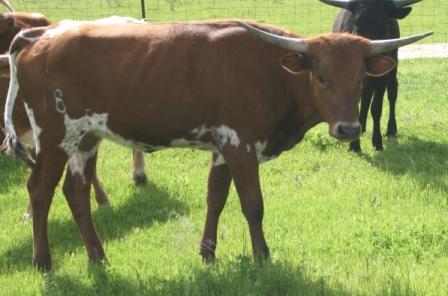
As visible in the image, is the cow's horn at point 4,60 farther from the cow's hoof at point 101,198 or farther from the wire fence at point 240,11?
the wire fence at point 240,11

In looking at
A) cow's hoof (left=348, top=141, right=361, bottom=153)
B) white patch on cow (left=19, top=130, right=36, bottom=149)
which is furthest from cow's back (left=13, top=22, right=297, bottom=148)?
cow's hoof (left=348, top=141, right=361, bottom=153)

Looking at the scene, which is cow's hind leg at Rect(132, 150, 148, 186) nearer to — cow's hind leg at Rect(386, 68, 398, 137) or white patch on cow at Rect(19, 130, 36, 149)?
white patch on cow at Rect(19, 130, 36, 149)

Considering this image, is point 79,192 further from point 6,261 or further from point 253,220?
point 253,220

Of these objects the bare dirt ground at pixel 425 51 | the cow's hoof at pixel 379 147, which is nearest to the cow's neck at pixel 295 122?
the cow's hoof at pixel 379 147

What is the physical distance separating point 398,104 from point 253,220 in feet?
23.7

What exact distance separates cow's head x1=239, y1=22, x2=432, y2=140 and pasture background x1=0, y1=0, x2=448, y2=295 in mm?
1113

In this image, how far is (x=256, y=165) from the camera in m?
5.14

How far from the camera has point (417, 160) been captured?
27.2ft

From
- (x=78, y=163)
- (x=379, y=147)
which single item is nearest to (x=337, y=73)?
(x=78, y=163)

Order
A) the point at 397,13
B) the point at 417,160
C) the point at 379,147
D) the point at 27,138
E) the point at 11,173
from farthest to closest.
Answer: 1. the point at 379,147
2. the point at 397,13
3. the point at 11,173
4. the point at 417,160
5. the point at 27,138

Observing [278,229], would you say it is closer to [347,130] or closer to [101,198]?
[347,130]

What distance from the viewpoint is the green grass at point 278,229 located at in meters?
4.84

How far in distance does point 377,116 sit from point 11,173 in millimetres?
4848

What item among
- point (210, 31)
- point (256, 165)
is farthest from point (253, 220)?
point (210, 31)
